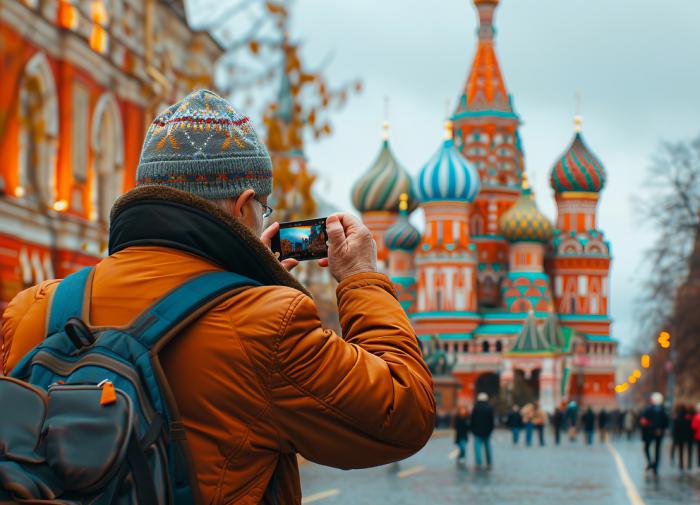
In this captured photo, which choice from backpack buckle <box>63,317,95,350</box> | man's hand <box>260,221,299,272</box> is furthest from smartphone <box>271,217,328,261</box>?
backpack buckle <box>63,317,95,350</box>

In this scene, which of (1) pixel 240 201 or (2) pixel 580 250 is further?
(2) pixel 580 250

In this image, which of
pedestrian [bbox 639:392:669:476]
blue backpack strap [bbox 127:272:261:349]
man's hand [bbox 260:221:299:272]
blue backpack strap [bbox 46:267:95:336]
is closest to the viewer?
blue backpack strap [bbox 127:272:261:349]

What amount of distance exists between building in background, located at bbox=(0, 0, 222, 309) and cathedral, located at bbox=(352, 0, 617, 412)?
57.2 meters

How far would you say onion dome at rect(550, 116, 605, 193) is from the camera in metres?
95.7

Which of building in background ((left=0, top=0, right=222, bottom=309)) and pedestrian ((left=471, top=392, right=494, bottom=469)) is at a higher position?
building in background ((left=0, top=0, right=222, bottom=309))

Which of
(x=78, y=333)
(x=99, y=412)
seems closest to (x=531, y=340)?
(x=78, y=333)

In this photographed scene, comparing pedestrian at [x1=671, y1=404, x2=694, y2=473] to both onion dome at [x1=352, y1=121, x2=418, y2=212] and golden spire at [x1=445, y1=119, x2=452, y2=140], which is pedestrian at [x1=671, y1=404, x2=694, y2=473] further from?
onion dome at [x1=352, y1=121, x2=418, y2=212]

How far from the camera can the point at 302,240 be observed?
332 centimetres

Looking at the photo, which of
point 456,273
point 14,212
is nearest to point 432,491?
point 14,212

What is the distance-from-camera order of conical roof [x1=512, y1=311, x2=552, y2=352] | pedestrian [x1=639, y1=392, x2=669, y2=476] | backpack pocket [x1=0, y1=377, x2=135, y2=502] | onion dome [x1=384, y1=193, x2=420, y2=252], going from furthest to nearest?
onion dome [x1=384, y1=193, x2=420, y2=252]
conical roof [x1=512, y1=311, x2=552, y2=352]
pedestrian [x1=639, y1=392, x2=669, y2=476]
backpack pocket [x1=0, y1=377, x2=135, y2=502]

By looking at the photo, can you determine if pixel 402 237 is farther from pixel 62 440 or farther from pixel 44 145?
pixel 62 440

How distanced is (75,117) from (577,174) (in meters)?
73.0

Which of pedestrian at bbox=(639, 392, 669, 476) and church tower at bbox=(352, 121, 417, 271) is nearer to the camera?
pedestrian at bbox=(639, 392, 669, 476)

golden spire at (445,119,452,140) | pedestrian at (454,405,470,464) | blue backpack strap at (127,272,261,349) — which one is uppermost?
golden spire at (445,119,452,140)
